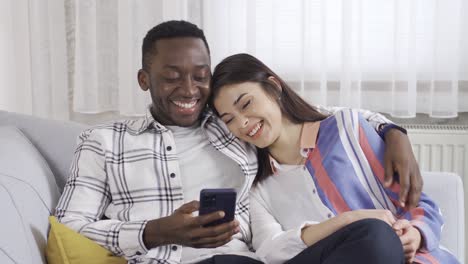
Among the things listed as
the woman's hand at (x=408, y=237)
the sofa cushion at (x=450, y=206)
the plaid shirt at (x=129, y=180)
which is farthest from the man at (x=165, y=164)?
the sofa cushion at (x=450, y=206)

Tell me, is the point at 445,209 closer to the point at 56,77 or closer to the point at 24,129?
the point at 24,129

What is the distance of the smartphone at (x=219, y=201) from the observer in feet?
3.87

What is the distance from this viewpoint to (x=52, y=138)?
160 centimetres

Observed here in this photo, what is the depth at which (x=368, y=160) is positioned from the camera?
1.41 meters

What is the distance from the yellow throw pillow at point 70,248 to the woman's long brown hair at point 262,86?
43 cm

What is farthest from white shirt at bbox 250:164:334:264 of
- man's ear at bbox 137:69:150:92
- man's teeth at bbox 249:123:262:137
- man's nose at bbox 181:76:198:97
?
man's ear at bbox 137:69:150:92

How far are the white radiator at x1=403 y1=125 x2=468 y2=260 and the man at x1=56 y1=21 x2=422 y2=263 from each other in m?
0.72

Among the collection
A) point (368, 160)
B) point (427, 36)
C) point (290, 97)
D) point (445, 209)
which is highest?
point (427, 36)

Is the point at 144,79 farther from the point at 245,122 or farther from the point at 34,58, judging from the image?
the point at 34,58

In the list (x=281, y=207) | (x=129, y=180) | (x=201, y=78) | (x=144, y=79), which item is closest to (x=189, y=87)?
(x=201, y=78)

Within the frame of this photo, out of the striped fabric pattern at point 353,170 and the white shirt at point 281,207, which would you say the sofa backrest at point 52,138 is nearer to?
the white shirt at point 281,207

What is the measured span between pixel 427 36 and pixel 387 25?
0.15m

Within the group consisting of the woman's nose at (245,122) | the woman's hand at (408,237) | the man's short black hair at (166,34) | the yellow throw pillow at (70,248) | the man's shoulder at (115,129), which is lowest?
the yellow throw pillow at (70,248)

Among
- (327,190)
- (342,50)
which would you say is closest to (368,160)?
(327,190)
